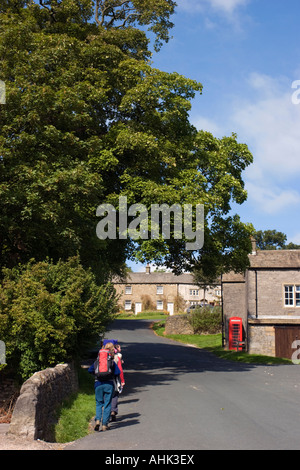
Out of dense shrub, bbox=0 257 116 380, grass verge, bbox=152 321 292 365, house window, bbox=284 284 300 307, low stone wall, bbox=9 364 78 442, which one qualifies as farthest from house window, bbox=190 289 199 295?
low stone wall, bbox=9 364 78 442

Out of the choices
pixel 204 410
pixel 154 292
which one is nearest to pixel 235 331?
pixel 204 410

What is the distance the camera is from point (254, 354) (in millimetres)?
34469

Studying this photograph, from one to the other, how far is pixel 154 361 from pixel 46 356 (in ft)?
45.2

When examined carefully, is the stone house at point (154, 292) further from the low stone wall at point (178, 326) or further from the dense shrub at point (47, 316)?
the dense shrub at point (47, 316)

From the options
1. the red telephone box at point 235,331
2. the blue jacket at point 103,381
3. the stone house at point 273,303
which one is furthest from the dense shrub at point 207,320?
the blue jacket at point 103,381

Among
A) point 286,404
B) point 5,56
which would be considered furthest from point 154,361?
point 5,56

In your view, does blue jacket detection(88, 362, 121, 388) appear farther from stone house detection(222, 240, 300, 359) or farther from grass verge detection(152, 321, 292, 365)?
stone house detection(222, 240, 300, 359)

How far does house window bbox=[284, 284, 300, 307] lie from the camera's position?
3544cm

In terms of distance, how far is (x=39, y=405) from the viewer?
32.5 ft

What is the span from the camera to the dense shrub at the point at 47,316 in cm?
1451

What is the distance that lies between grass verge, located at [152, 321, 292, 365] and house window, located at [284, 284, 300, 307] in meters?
4.60

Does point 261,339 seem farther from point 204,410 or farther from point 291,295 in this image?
point 204,410

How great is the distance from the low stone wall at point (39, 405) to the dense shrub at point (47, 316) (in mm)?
1851

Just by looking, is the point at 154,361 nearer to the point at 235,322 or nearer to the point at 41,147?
the point at 235,322
